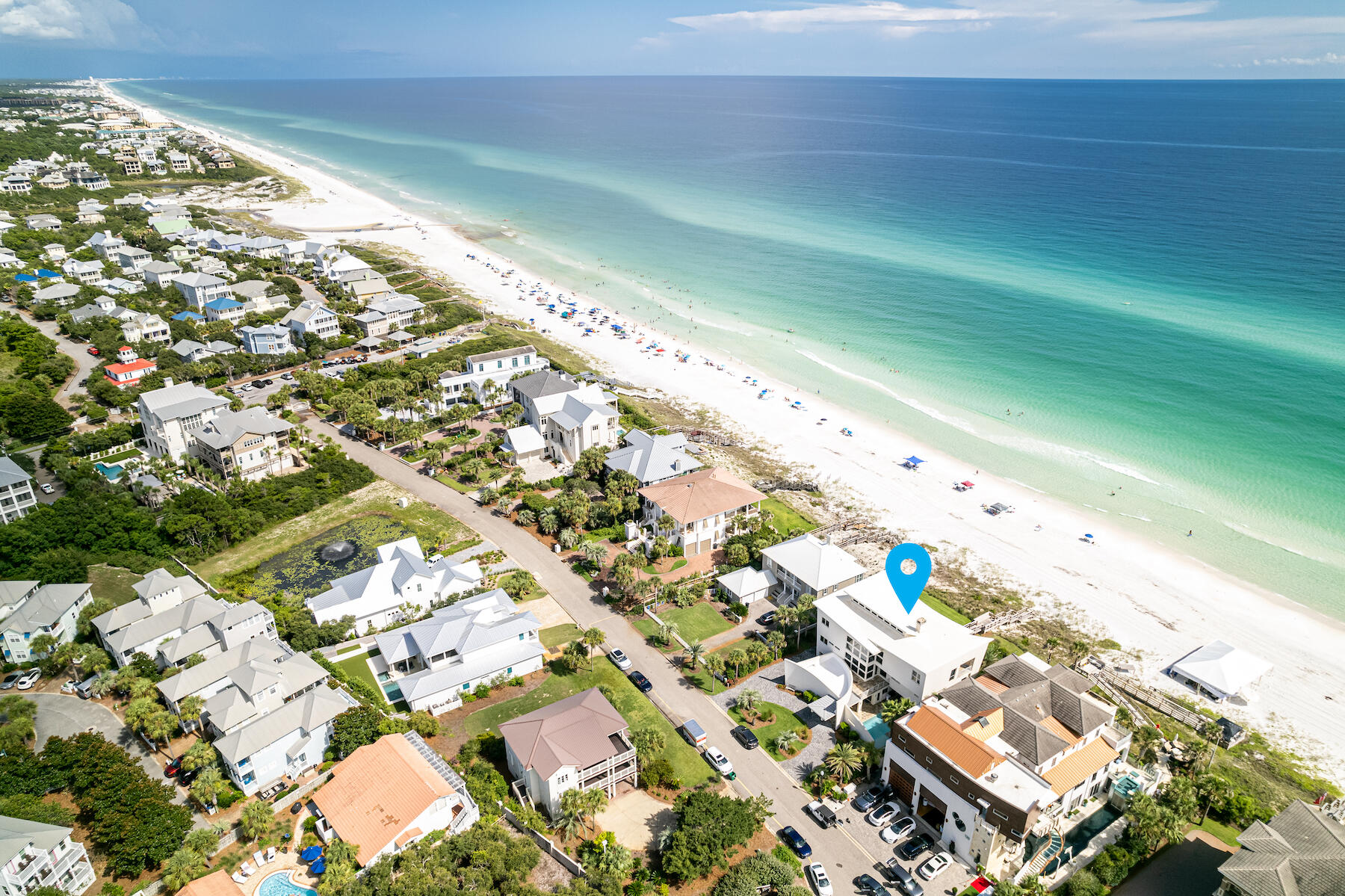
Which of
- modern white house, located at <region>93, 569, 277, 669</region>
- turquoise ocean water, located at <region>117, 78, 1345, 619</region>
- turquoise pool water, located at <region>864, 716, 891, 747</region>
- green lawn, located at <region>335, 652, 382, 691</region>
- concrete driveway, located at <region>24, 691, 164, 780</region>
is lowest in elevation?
concrete driveway, located at <region>24, 691, 164, 780</region>

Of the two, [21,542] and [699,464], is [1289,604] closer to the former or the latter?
[699,464]

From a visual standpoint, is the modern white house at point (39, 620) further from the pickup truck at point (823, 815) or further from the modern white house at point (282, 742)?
the pickup truck at point (823, 815)

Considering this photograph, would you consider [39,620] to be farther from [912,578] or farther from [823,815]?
[912,578]

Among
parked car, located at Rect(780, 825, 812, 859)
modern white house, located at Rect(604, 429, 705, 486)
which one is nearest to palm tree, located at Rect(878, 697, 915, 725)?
parked car, located at Rect(780, 825, 812, 859)

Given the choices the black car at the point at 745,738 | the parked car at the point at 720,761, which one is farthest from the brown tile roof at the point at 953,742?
the parked car at the point at 720,761

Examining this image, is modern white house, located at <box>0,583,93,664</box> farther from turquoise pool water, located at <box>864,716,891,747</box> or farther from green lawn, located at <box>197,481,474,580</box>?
turquoise pool water, located at <box>864,716,891,747</box>

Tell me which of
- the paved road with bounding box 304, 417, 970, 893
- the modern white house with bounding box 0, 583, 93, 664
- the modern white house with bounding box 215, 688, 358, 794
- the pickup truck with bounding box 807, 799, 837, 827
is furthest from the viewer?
the modern white house with bounding box 0, 583, 93, 664

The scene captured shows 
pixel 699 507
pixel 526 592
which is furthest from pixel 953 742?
pixel 526 592

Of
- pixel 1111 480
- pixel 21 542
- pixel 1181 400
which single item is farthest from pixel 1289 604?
pixel 21 542
